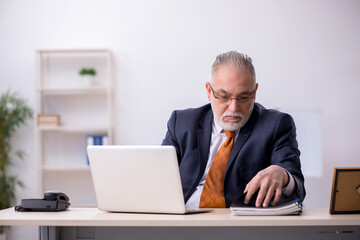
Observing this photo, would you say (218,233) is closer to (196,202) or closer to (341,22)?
(196,202)

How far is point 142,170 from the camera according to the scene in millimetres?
1564

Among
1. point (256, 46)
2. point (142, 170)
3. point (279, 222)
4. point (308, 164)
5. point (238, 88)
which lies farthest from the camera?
point (256, 46)

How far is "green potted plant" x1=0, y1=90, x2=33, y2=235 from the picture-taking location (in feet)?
15.5

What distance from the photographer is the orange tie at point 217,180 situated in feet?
6.59

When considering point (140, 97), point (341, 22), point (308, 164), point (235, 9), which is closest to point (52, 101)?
point (140, 97)

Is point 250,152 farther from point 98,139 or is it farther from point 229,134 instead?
point 98,139

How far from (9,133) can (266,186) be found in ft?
12.7

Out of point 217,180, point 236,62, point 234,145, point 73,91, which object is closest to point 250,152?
point 234,145

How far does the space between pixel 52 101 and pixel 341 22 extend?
10.6 ft

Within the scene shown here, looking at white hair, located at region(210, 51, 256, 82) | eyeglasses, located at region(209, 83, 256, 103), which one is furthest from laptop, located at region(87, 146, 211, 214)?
white hair, located at region(210, 51, 256, 82)

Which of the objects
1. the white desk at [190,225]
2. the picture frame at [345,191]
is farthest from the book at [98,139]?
the picture frame at [345,191]

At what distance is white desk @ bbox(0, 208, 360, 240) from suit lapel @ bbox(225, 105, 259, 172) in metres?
0.39

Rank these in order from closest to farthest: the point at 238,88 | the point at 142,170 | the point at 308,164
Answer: the point at 142,170 → the point at 238,88 → the point at 308,164

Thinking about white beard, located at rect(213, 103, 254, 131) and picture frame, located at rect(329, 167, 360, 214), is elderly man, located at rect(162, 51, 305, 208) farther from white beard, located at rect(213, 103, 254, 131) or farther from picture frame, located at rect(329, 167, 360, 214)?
picture frame, located at rect(329, 167, 360, 214)
